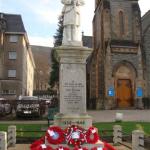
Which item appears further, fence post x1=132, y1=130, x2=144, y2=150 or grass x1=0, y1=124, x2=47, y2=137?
grass x1=0, y1=124, x2=47, y2=137

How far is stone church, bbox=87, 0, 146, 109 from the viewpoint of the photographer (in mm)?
37969

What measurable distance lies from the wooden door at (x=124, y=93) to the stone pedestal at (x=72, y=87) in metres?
27.2

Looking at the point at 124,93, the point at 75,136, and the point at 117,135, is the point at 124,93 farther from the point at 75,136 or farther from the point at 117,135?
the point at 75,136

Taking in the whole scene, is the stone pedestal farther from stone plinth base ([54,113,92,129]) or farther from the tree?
the tree

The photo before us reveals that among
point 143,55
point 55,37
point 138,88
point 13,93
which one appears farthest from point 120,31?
point 13,93

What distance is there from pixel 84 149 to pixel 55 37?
4159 centimetres

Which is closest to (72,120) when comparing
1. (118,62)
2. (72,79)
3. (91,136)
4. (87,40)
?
(91,136)

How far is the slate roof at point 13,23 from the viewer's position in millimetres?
49781

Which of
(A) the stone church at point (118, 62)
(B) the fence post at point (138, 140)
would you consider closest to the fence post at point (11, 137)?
(B) the fence post at point (138, 140)

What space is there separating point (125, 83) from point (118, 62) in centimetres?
266

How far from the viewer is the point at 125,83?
3894 centimetres

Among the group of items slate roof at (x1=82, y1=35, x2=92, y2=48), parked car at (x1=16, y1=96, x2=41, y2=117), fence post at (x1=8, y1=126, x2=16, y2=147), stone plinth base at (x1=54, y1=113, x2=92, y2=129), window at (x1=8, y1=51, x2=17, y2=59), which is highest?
slate roof at (x1=82, y1=35, x2=92, y2=48)

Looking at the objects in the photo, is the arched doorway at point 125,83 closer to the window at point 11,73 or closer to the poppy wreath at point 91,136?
the window at point 11,73

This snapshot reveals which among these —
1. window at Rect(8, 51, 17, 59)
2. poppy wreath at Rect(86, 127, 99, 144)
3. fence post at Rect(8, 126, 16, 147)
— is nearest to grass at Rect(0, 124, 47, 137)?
fence post at Rect(8, 126, 16, 147)
